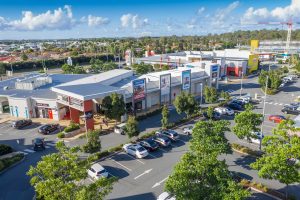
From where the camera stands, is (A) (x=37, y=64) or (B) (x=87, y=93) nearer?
(B) (x=87, y=93)

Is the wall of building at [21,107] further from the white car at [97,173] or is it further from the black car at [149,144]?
the white car at [97,173]

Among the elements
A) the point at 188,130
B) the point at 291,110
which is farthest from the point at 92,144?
the point at 291,110

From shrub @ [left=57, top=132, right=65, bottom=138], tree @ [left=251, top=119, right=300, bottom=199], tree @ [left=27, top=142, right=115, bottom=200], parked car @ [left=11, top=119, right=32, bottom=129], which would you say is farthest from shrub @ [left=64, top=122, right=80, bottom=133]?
tree @ [left=251, top=119, right=300, bottom=199]

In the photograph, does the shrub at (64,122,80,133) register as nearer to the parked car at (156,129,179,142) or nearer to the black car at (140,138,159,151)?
the black car at (140,138,159,151)

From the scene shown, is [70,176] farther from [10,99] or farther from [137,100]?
[10,99]

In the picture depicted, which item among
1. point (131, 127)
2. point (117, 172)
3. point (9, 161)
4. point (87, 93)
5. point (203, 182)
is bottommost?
point (117, 172)

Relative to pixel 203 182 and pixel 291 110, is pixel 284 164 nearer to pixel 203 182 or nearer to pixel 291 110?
pixel 203 182
